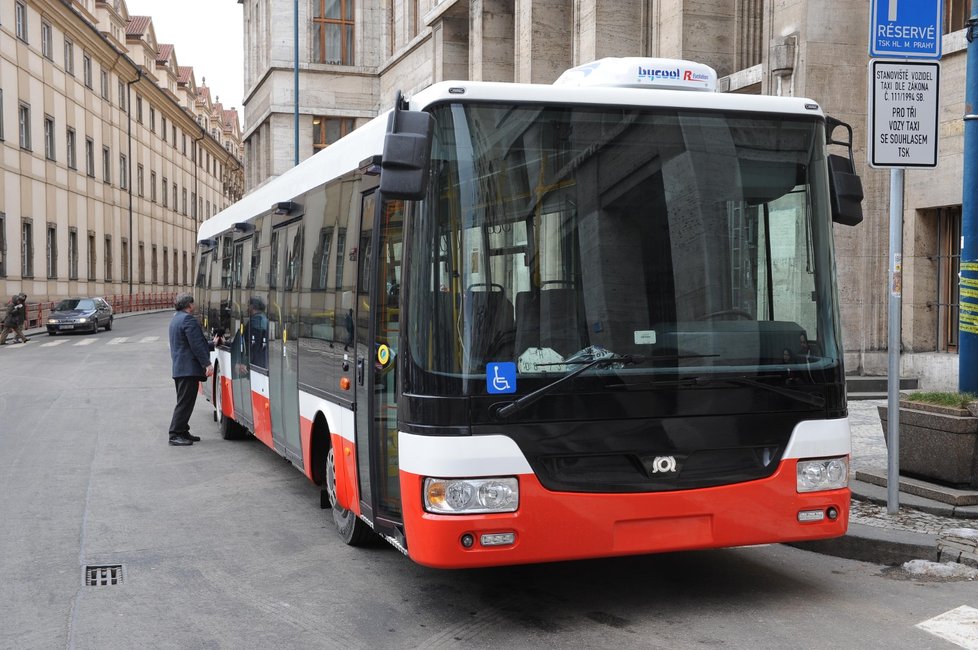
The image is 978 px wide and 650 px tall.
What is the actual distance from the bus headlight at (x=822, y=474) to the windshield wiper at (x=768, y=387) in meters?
0.31

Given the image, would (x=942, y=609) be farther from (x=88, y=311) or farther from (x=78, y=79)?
(x=78, y=79)

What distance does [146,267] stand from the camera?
214 ft

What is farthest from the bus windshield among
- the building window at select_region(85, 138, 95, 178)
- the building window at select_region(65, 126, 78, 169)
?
the building window at select_region(85, 138, 95, 178)

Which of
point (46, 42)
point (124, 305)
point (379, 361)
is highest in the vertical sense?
point (46, 42)

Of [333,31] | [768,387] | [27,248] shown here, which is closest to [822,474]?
[768,387]

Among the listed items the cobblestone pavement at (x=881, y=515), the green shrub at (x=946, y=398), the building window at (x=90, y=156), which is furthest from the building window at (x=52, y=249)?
the green shrub at (x=946, y=398)

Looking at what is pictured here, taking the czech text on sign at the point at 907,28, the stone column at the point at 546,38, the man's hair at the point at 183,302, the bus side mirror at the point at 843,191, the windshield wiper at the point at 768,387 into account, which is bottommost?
the windshield wiper at the point at 768,387

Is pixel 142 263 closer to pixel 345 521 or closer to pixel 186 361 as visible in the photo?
pixel 186 361

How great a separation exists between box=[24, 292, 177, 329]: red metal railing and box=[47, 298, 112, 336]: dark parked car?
2230 millimetres

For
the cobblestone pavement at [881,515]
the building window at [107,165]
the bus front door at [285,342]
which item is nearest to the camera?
the cobblestone pavement at [881,515]

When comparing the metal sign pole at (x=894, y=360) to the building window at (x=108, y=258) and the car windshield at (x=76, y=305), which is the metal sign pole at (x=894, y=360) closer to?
the car windshield at (x=76, y=305)

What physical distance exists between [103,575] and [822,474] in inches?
167

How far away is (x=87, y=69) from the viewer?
2131 inches

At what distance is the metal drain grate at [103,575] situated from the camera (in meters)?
6.16
